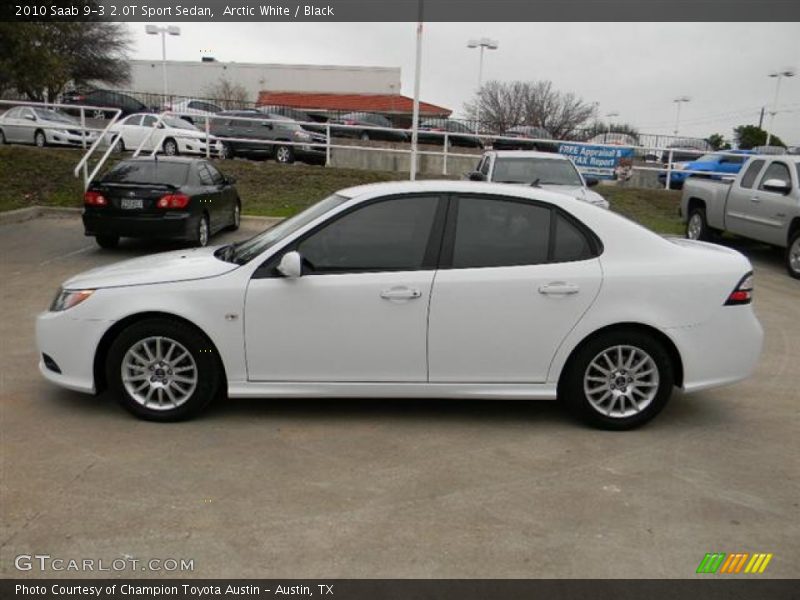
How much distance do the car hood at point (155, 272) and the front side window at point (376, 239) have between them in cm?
59

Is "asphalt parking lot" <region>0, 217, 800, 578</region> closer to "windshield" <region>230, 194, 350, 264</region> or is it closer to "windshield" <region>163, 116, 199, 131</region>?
"windshield" <region>230, 194, 350, 264</region>

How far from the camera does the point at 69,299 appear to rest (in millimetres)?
4805

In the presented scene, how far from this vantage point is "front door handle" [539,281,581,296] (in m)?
4.67

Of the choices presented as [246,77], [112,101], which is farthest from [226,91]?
[112,101]

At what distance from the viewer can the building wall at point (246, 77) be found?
6062 centimetres

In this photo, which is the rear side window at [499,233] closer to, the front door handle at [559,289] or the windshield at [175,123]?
the front door handle at [559,289]

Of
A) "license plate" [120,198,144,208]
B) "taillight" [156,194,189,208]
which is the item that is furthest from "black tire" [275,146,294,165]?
"license plate" [120,198,144,208]

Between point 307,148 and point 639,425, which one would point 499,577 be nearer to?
point 639,425

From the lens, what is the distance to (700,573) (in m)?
3.28

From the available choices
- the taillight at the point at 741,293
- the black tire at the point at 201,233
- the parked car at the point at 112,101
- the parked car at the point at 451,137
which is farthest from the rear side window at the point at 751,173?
the parked car at the point at 112,101

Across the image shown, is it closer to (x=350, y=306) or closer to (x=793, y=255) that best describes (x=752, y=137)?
(x=793, y=255)
